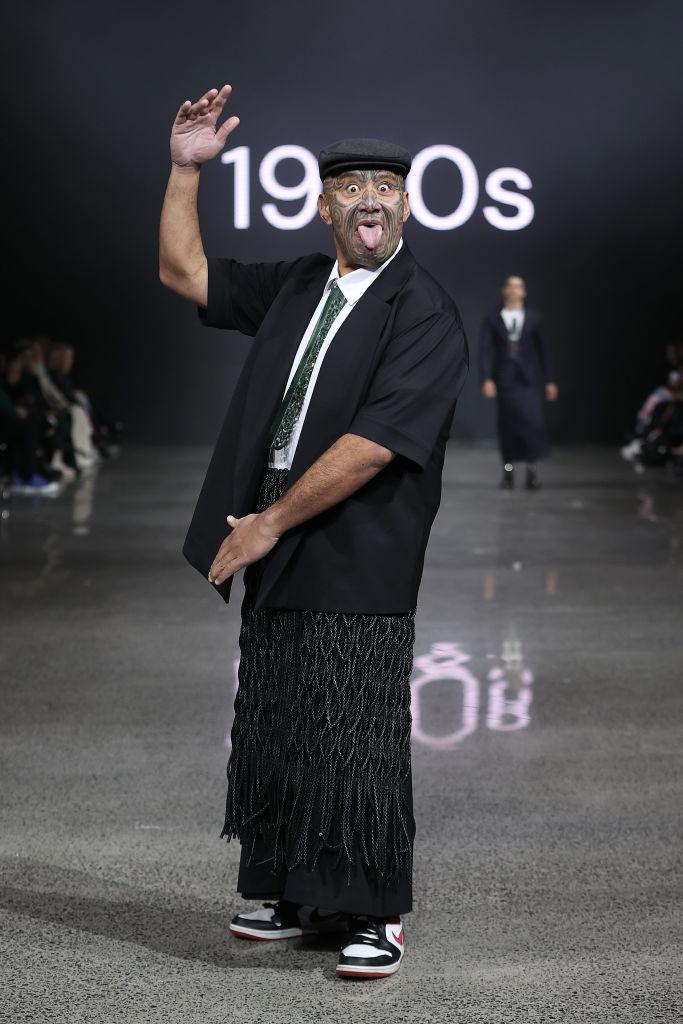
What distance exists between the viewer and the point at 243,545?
254cm

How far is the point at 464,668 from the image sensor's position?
4.98 metres

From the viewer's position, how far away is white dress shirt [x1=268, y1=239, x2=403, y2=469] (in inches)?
102

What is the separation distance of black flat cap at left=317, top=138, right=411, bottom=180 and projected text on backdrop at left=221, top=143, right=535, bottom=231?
14257 mm

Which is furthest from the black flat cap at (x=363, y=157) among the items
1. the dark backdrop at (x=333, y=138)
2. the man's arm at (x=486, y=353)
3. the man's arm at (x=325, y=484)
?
the dark backdrop at (x=333, y=138)

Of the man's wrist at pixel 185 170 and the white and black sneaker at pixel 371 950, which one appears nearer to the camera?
the white and black sneaker at pixel 371 950

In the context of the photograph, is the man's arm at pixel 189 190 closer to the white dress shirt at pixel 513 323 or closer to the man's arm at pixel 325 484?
the man's arm at pixel 325 484

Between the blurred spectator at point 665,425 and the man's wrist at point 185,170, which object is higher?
the man's wrist at point 185,170

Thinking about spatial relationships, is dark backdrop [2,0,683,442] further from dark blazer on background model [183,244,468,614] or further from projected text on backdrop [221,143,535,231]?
dark blazer on background model [183,244,468,614]

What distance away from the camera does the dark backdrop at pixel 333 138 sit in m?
16.8

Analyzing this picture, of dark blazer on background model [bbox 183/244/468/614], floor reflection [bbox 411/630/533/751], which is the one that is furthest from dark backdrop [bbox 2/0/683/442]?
dark blazer on background model [bbox 183/244/468/614]

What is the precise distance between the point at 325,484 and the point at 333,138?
49.6 ft

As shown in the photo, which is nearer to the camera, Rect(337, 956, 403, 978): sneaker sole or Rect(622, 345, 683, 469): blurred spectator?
Rect(337, 956, 403, 978): sneaker sole

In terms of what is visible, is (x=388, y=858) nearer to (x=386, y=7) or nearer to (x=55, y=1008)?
(x=55, y=1008)

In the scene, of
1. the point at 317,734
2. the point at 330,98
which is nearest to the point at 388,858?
the point at 317,734
